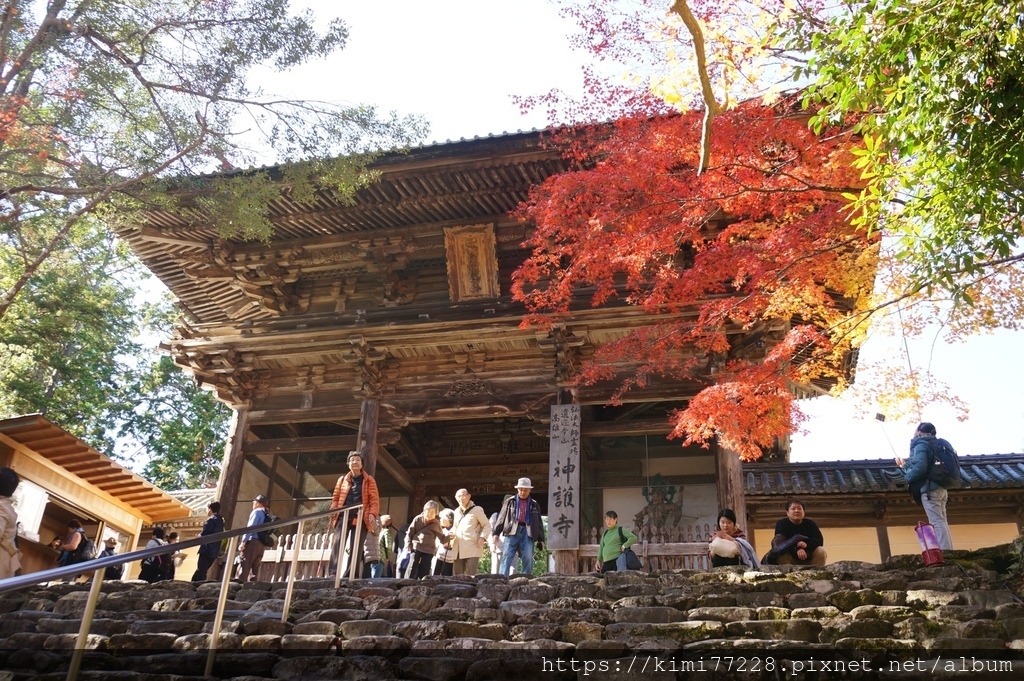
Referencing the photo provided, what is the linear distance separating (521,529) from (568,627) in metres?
4.11

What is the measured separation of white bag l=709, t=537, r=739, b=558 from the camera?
8258 mm

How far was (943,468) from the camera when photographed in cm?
776

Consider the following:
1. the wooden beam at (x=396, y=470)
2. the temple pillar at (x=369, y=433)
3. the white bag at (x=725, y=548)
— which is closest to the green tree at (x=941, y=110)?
the white bag at (x=725, y=548)

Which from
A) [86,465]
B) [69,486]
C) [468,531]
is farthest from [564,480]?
[69,486]

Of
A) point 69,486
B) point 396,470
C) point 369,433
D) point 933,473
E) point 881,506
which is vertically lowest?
point 933,473

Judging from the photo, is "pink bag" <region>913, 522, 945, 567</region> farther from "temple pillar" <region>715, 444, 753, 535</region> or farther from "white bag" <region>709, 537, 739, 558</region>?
"temple pillar" <region>715, 444, 753, 535</region>

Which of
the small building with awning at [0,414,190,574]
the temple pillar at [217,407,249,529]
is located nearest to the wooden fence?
the temple pillar at [217,407,249,529]

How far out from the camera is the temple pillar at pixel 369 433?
12859 millimetres

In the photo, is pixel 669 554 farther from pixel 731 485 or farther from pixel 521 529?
pixel 521 529

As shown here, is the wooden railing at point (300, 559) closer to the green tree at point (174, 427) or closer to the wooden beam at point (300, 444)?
the wooden beam at point (300, 444)

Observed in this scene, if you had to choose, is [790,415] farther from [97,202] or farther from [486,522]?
[97,202]

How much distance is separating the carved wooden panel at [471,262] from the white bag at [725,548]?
6.26m

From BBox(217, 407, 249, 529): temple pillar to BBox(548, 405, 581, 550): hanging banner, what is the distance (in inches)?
223

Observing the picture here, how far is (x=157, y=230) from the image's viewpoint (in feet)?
44.7
